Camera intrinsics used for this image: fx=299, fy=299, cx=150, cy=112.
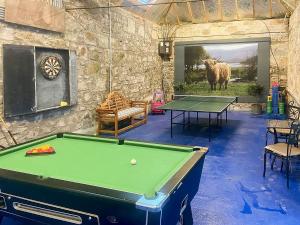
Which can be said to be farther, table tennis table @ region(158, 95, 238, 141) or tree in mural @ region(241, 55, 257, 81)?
tree in mural @ region(241, 55, 257, 81)

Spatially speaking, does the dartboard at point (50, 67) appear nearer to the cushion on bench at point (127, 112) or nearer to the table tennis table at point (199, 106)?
the cushion on bench at point (127, 112)

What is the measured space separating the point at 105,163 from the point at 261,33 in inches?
340

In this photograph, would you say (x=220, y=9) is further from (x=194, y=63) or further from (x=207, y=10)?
(x=194, y=63)

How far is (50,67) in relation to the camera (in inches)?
202

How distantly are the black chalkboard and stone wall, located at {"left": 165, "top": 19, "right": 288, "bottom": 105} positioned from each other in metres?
6.89

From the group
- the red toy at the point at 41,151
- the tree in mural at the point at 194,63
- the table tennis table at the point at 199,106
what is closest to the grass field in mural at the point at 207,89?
the tree in mural at the point at 194,63

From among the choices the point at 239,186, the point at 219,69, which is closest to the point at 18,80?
the point at 239,186

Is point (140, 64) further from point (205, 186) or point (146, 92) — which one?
point (205, 186)

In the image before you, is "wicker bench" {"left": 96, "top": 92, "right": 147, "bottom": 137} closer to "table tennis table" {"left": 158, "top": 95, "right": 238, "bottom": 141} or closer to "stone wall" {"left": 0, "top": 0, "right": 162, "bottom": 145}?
"stone wall" {"left": 0, "top": 0, "right": 162, "bottom": 145}

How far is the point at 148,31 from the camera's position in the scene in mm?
9641

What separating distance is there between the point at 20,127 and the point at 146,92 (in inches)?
211

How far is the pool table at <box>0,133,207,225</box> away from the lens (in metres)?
1.70

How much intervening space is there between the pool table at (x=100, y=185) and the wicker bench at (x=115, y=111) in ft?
11.8

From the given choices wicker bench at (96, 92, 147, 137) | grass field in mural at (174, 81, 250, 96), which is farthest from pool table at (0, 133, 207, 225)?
grass field in mural at (174, 81, 250, 96)
